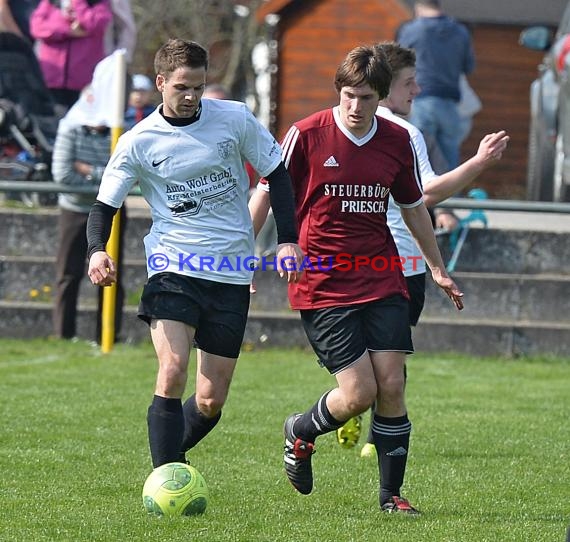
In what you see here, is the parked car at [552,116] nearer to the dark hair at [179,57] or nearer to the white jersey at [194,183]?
the white jersey at [194,183]

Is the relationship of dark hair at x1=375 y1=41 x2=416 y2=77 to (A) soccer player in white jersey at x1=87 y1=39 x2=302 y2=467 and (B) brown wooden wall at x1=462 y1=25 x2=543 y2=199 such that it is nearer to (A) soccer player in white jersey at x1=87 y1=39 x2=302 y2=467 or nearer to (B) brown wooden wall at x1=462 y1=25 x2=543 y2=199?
(A) soccer player in white jersey at x1=87 y1=39 x2=302 y2=467

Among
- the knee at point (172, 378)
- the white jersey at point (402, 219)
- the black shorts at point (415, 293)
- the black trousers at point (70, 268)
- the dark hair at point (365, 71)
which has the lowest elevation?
the black trousers at point (70, 268)

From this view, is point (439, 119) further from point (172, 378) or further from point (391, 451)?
point (172, 378)

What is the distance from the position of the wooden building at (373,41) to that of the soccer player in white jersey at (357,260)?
1642 cm

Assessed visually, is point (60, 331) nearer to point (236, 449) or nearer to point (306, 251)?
point (236, 449)

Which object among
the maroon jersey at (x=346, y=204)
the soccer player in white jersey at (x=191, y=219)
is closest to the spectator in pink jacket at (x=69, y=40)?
the soccer player in white jersey at (x=191, y=219)

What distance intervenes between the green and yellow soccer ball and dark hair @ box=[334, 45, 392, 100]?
186 cm

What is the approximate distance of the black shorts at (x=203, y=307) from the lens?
20.4 ft

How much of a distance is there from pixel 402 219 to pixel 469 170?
57cm

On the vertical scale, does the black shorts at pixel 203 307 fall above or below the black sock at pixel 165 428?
above

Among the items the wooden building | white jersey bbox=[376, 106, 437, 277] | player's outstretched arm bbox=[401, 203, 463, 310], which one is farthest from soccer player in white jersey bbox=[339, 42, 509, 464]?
the wooden building

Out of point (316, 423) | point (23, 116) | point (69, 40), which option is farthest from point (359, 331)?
point (23, 116)

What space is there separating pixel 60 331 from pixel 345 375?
631 cm

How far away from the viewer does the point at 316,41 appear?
75.4ft
